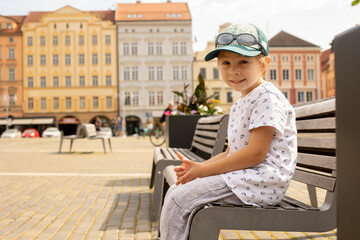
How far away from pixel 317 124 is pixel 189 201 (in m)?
0.85

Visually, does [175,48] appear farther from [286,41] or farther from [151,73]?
[286,41]

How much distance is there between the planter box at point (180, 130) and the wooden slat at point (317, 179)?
12.6 ft

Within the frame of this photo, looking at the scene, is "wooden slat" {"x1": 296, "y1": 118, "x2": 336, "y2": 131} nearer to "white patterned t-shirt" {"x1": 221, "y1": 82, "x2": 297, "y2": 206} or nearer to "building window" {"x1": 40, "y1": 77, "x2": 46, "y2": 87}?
"white patterned t-shirt" {"x1": 221, "y1": 82, "x2": 297, "y2": 206}

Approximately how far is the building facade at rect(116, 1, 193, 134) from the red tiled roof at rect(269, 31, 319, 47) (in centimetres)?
1174

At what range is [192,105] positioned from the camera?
7676 millimetres

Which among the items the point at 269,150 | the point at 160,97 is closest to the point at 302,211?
the point at 269,150

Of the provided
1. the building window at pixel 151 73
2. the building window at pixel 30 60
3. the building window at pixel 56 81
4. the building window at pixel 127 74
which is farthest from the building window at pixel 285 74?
the building window at pixel 30 60

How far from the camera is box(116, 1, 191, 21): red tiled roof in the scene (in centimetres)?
5847

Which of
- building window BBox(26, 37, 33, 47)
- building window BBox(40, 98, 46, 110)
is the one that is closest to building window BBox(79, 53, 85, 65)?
building window BBox(26, 37, 33, 47)

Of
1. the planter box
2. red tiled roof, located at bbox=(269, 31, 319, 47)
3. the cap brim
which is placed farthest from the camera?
red tiled roof, located at bbox=(269, 31, 319, 47)

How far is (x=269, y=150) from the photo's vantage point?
6.46 ft

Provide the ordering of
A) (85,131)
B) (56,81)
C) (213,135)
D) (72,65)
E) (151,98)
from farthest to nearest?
1. (151,98)
2. (56,81)
3. (72,65)
4. (85,131)
5. (213,135)

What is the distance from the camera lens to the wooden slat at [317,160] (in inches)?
83.2

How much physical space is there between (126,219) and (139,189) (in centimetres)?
184
